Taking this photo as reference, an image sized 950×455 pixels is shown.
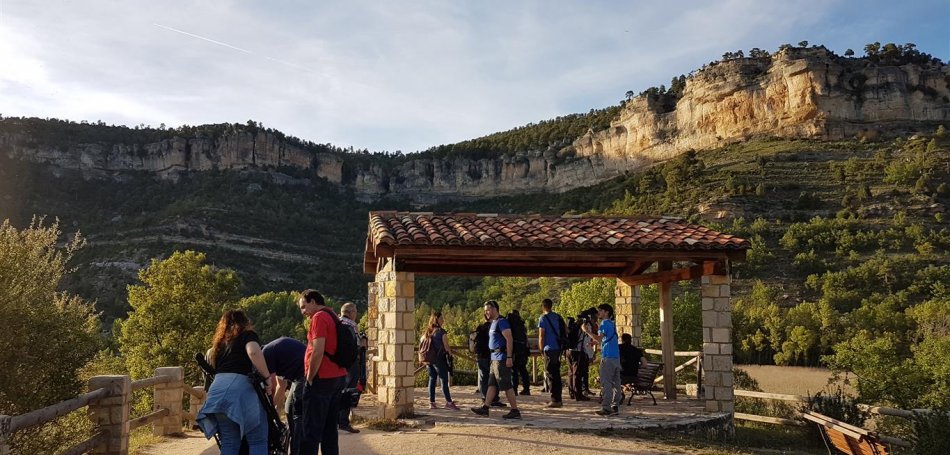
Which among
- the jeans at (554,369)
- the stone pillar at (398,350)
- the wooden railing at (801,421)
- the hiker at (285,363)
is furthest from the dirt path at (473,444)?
the wooden railing at (801,421)

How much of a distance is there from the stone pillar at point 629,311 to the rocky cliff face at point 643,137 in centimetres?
4973

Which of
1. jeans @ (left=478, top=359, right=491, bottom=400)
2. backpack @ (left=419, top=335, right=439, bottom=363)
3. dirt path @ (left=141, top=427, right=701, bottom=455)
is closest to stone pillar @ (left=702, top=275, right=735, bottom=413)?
dirt path @ (left=141, top=427, right=701, bottom=455)

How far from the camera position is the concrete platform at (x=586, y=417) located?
7668mm

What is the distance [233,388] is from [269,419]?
0.53 m

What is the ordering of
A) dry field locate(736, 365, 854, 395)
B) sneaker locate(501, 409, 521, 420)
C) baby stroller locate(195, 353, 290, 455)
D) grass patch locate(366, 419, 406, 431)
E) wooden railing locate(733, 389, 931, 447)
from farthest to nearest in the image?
dry field locate(736, 365, 854, 395)
sneaker locate(501, 409, 521, 420)
grass patch locate(366, 419, 406, 431)
wooden railing locate(733, 389, 931, 447)
baby stroller locate(195, 353, 290, 455)

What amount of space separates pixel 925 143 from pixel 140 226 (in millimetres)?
60176

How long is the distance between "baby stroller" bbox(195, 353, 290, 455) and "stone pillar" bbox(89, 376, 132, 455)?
1948 mm

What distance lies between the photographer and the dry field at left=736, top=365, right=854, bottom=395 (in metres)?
23.0

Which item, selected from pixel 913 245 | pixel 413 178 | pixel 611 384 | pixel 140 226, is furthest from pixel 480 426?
pixel 413 178

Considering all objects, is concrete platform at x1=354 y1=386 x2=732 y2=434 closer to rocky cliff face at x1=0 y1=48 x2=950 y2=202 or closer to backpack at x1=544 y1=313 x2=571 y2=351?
backpack at x1=544 y1=313 x2=571 y2=351

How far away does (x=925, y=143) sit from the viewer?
4278cm

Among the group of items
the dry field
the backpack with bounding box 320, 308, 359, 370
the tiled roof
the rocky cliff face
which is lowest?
the dry field

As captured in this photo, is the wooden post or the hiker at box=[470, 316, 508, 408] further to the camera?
the wooden post

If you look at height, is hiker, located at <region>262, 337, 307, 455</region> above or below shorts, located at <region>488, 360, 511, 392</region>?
above
